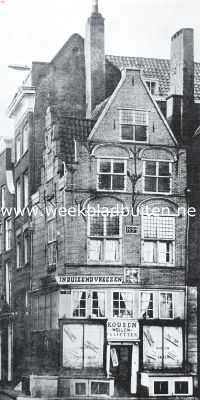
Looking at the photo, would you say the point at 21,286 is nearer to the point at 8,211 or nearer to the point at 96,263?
the point at 8,211

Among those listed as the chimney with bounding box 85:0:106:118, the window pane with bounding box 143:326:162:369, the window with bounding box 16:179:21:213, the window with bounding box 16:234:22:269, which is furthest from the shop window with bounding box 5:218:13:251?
the window pane with bounding box 143:326:162:369

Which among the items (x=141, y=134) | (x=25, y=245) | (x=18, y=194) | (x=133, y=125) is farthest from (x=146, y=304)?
(x=18, y=194)

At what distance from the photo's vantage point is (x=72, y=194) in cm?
1364

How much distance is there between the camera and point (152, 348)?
1365 centimetres

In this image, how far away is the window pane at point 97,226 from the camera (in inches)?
539

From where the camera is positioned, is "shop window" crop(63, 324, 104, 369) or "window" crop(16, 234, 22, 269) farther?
"window" crop(16, 234, 22, 269)

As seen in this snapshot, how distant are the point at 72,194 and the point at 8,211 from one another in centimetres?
532

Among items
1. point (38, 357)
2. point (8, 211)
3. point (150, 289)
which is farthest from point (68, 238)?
point (8, 211)

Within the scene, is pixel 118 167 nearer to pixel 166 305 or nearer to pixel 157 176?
pixel 157 176

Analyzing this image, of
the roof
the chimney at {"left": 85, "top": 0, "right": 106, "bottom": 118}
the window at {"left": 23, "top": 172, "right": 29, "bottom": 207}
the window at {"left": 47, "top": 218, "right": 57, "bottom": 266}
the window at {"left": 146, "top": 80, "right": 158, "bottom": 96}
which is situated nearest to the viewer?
the window at {"left": 47, "top": 218, "right": 57, "bottom": 266}

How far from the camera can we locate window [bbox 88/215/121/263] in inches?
540

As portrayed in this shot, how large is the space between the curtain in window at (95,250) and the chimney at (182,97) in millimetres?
2449

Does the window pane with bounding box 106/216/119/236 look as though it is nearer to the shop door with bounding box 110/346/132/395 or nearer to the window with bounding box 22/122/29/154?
the shop door with bounding box 110/346/132/395

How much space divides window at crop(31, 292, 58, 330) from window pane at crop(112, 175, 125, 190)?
2.19 metres
